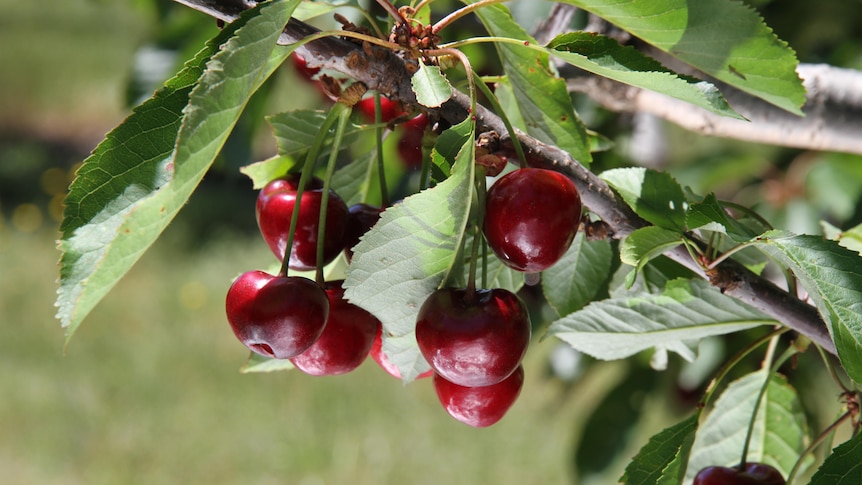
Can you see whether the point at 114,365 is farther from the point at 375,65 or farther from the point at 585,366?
the point at 375,65

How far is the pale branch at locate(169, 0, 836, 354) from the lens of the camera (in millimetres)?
559

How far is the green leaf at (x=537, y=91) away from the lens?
0.63 meters

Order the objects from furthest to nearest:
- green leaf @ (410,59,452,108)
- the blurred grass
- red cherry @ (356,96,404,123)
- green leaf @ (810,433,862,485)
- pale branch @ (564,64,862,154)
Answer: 1. the blurred grass
2. pale branch @ (564,64,862,154)
3. red cherry @ (356,96,404,123)
4. green leaf @ (810,433,862,485)
5. green leaf @ (410,59,452,108)

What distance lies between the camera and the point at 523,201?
0.54 metres

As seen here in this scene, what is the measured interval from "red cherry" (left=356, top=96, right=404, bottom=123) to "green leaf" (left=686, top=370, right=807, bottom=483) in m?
0.44

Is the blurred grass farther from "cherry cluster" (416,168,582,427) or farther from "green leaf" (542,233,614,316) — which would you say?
"cherry cluster" (416,168,582,427)

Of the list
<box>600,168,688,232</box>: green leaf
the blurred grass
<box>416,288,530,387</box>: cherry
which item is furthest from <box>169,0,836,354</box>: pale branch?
the blurred grass

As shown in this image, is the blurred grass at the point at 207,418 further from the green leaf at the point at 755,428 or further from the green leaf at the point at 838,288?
the green leaf at the point at 838,288

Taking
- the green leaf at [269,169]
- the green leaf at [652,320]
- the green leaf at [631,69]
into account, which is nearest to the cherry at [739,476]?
the green leaf at [652,320]

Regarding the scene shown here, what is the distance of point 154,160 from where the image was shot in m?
0.51

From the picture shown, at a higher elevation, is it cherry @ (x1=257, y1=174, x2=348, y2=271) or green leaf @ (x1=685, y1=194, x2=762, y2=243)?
green leaf @ (x1=685, y1=194, x2=762, y2=243)

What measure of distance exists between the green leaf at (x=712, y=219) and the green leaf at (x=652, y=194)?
29 millimetres

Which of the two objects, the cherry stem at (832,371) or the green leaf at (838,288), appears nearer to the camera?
the green leaf at (838,288)

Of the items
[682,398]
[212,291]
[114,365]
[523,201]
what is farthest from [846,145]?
[212,291]
